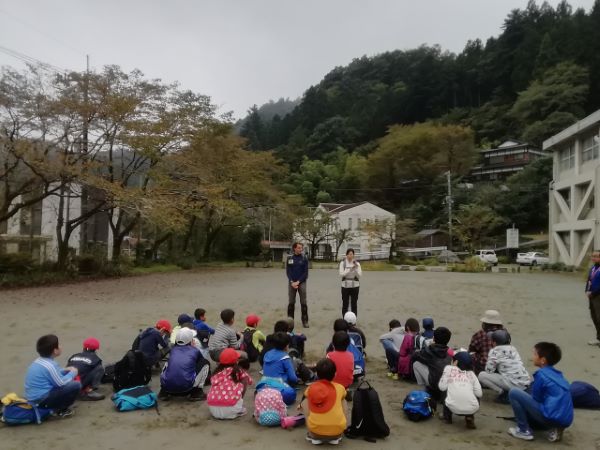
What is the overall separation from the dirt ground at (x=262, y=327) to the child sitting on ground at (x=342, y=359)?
524 mm

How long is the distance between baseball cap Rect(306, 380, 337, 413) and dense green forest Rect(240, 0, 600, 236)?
33.6m

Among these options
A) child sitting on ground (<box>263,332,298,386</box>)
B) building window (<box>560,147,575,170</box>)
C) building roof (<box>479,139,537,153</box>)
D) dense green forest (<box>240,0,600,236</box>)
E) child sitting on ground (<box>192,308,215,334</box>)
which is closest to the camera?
child sitting on ground (<box>263,332,298,386</box>)

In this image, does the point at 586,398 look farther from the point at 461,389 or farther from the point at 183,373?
the point at 183,373

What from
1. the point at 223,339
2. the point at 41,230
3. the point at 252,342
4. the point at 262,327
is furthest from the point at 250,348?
the point at 41,230

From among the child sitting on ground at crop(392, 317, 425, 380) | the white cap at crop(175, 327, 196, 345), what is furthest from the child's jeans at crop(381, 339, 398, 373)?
the white cap at crop(175, 327, 196, 345)

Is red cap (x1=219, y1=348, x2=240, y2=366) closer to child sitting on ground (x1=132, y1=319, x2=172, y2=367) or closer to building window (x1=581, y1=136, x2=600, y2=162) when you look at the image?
child sitting on ground (x1=132, y1=319, x2=172, y2=367)

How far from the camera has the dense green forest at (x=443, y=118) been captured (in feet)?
156

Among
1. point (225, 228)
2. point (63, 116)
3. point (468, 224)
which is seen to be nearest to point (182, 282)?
point (63, 116)

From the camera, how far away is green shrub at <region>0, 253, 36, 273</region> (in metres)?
16.3

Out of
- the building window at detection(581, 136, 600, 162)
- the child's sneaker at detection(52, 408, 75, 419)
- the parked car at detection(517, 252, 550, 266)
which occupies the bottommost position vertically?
the child's sneaker at detection(52, 408, 75, 419)

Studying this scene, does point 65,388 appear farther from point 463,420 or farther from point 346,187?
point 346,187

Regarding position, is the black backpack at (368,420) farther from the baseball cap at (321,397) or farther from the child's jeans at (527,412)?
the child's jeans at (527,412)

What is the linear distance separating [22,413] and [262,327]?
16.1ft

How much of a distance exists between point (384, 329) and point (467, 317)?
2.48m
